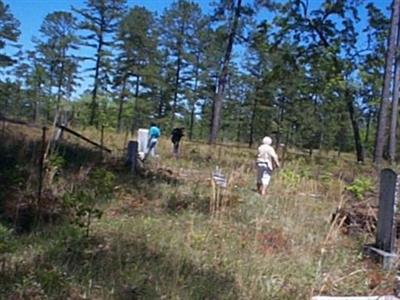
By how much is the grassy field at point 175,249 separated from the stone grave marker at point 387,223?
20cm

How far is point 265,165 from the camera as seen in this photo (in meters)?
11.5

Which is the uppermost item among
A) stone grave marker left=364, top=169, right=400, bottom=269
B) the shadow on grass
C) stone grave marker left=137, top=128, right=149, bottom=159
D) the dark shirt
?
the dark shirt

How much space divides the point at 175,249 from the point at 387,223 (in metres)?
2.73

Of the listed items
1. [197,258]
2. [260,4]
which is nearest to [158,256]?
[197,258]

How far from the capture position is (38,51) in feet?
184

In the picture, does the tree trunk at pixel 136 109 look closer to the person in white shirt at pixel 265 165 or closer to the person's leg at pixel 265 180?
the person in white shirt at pixel 265 165

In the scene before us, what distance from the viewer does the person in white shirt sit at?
11.2 metres

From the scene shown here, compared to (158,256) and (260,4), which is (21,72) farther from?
(158,256)

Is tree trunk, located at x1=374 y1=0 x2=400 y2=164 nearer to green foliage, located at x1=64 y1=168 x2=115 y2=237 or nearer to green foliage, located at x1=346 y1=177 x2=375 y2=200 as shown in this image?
green foliage, located at x1=346 y1=177 x2=375 y2=200

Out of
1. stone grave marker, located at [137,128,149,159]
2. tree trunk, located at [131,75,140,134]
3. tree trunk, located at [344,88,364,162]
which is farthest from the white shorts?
tree trunk, located at [131,75,140,134]

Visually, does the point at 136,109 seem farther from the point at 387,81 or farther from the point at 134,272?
the point at 134,272

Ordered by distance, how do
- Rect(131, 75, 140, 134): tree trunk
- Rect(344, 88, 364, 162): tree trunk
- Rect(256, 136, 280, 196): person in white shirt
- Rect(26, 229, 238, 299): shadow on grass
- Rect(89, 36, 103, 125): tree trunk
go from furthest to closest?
Rect(131, 75, 140, 134): tree trunk, Rect(89, 36, 103, 125): tree trunk, Rect(344, 88, 364, 162): tree trunk, Rect(256, 136, 280, 196): person in white shirt, Rect(26, 229, 238, 299): shadow on grass

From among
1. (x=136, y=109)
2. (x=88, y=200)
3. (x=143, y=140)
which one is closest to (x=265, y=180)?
(x=88, y=200)

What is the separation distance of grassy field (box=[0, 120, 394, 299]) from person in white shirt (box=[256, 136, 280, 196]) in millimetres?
1842
